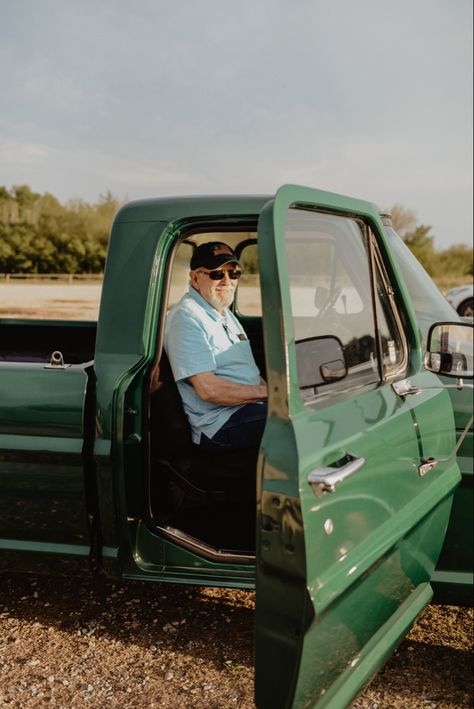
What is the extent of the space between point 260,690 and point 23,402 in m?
1.55

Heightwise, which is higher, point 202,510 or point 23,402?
point 23,402

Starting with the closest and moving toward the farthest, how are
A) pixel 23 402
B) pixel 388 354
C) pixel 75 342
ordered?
pixel 388 354 → pixel 23 402 → pixel 75 342

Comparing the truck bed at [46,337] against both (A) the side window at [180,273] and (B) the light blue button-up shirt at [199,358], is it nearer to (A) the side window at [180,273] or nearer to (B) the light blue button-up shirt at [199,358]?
(A) the side window at [180,273]

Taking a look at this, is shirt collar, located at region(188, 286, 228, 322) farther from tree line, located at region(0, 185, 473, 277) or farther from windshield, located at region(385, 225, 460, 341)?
tree line, located at region(0, 185, 473, 277)

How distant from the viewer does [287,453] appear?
188 centimetres

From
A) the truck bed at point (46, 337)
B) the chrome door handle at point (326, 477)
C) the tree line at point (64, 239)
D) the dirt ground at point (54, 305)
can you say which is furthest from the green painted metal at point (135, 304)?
the tree line at point (64, 239)

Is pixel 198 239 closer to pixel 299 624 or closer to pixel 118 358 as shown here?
pixel 118 358

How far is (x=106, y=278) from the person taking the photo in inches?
116

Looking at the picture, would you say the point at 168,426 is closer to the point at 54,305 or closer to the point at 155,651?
the point at 155,651

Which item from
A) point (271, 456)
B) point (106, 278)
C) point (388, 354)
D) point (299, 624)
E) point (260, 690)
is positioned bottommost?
point (260, 690)

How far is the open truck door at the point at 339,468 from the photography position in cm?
187

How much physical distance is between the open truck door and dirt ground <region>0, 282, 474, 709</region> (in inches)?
23.1

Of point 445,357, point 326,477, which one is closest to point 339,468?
point 326,477

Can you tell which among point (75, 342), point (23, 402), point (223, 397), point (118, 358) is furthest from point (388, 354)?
point (75, 342)
